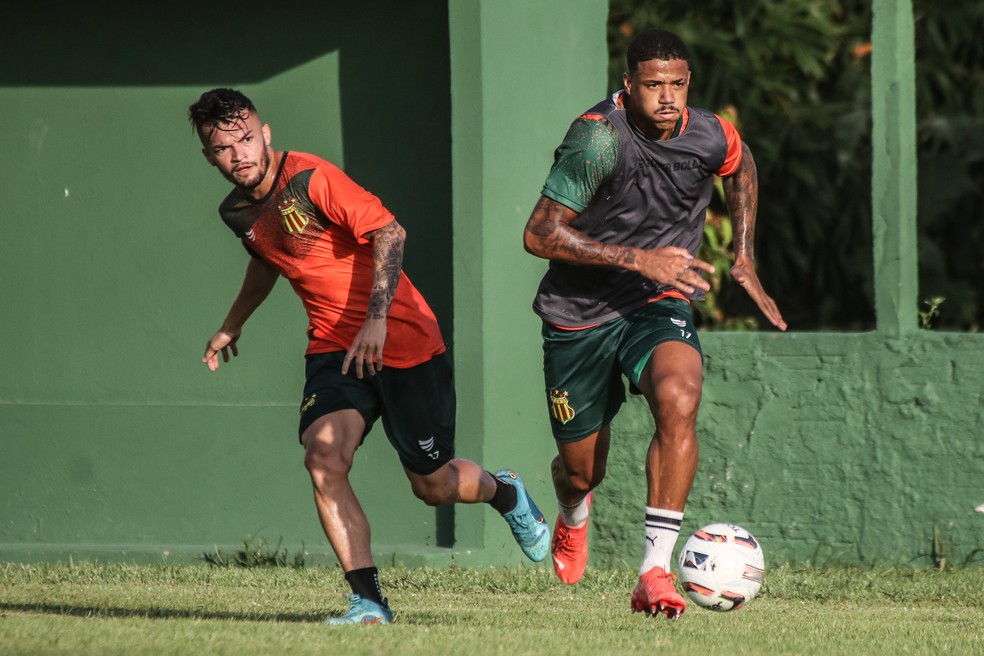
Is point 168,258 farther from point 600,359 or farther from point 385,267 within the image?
point 600,359

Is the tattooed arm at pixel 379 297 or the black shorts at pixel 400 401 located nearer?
the tattooed arm at pixel 379 297

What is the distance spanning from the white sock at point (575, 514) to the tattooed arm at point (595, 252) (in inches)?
64.1

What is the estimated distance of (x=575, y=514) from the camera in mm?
7922

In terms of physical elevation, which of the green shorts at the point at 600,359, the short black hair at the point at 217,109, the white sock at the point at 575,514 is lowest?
the white sock at the point at 575,514

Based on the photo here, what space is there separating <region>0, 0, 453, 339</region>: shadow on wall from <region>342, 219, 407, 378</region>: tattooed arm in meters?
2.90

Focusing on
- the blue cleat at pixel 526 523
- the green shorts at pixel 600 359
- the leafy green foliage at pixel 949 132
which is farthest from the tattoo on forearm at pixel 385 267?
the leafy green foliage at pixel 949 132

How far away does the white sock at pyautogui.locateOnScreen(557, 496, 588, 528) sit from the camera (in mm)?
7910

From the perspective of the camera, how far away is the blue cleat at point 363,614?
6.48m

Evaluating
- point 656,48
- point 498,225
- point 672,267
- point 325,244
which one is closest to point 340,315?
point 325,244

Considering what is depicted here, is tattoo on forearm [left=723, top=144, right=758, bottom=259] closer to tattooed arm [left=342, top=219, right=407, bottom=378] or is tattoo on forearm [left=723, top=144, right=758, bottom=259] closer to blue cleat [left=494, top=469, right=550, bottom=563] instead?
tattooed arm [left=342, top=219, right=407, bottom=378]

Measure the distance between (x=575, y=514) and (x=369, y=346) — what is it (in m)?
1.88

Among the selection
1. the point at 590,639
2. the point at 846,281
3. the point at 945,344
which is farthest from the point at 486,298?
the point at 846,281

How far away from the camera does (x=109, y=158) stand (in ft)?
32.9

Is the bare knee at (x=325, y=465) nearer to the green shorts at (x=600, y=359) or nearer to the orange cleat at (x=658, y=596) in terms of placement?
the green shorts at (x=600, y=359)
